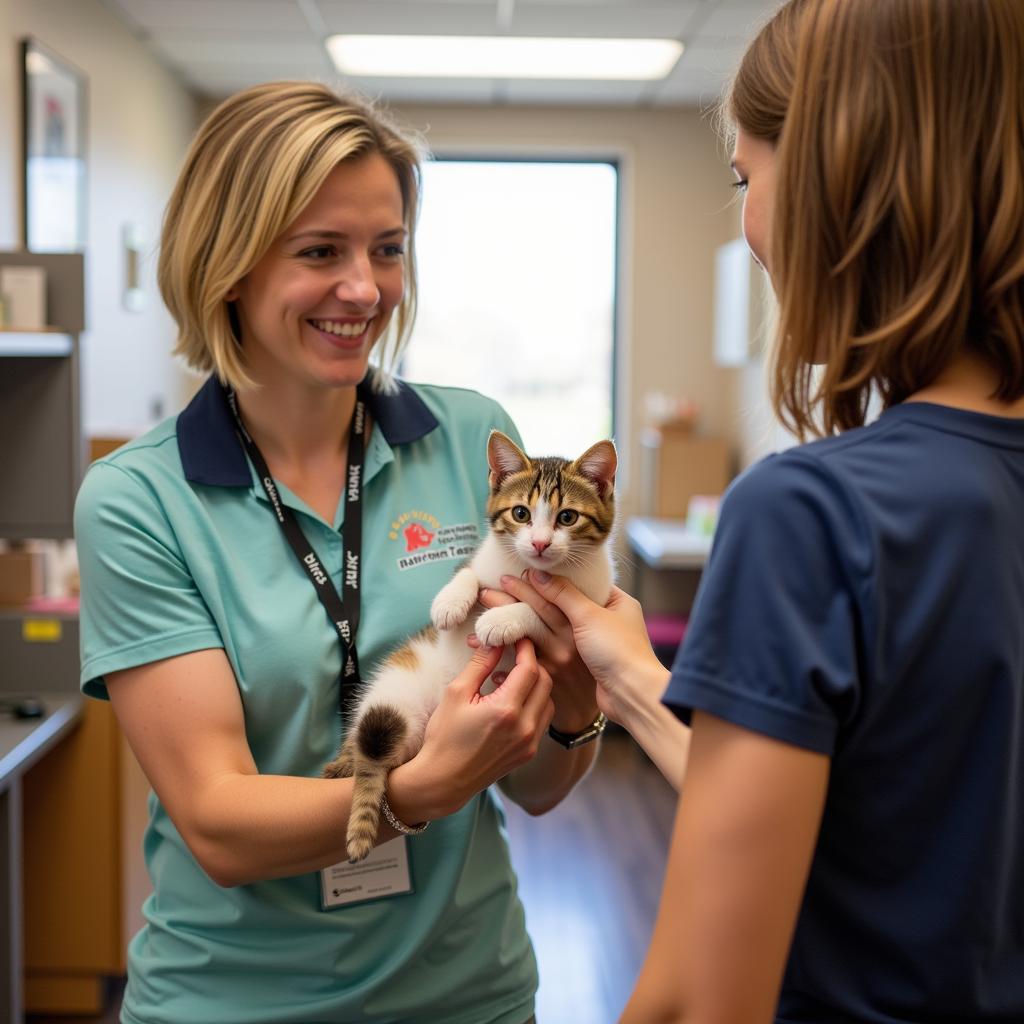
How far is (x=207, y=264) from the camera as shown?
1478 mm

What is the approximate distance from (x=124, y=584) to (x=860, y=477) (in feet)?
3.00

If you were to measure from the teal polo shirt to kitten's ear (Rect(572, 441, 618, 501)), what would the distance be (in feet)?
0.96

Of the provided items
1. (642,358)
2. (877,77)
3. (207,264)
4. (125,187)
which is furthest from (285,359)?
(642,358)

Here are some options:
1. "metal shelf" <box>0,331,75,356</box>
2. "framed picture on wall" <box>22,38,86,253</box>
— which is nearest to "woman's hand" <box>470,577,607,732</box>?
"metal shelf" <box>0,331,75,356</box>

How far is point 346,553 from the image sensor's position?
1459 mm

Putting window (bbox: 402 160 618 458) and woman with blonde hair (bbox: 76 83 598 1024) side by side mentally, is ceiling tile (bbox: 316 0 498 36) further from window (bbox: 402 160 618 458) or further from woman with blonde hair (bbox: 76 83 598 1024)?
woman with blonde hair (bbox: 76 83 598 1024)

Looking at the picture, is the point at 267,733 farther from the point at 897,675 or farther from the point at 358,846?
the point at 897,675

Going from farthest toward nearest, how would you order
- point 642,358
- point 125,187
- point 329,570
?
point 642,358, point 125,187, point 329,570

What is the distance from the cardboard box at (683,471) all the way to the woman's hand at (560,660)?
4.78 m

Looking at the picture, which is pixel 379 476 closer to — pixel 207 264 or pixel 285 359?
pixel 285 359

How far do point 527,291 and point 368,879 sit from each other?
5.77 meters

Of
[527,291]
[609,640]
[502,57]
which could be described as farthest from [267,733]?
[527,291]

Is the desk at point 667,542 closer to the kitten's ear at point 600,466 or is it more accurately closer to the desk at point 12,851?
the desk at point 12,851

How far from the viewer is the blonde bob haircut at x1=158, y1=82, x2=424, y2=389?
55.4 inches
